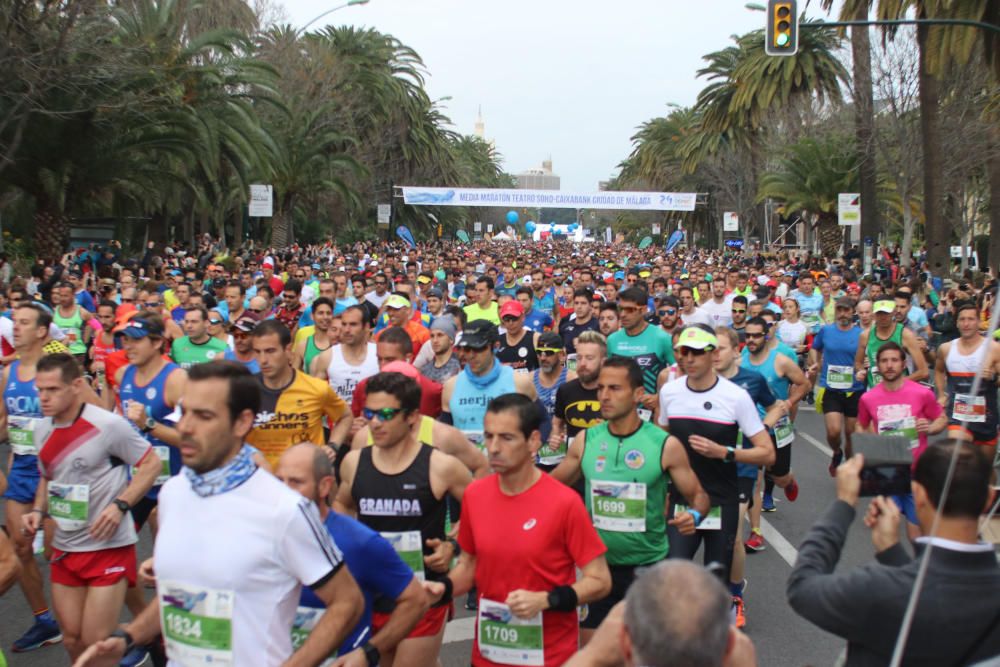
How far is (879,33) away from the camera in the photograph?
24.6 metres

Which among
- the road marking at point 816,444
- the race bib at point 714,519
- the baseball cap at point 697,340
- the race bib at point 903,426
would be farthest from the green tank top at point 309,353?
the road marking at point 816,444

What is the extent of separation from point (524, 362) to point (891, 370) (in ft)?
10.1

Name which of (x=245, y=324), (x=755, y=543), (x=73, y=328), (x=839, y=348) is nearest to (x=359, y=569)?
(x=245, y=324)

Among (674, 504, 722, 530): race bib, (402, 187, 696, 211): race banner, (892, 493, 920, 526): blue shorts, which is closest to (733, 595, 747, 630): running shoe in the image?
(674, 504, 722, 530): race bib

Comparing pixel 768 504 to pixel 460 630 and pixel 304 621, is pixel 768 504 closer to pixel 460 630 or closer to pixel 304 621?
pixel 460 630

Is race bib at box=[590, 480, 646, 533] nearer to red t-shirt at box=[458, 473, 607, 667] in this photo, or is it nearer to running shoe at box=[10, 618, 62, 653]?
red t-shirt at box=[458, 473, 607, 667]

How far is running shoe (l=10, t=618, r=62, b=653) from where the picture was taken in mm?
5918

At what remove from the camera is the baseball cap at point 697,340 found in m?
5.70

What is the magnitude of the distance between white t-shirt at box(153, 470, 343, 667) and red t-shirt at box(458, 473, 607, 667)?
1.09 metres

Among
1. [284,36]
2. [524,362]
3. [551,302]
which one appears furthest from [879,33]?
[284,36]

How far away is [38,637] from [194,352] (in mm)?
3077

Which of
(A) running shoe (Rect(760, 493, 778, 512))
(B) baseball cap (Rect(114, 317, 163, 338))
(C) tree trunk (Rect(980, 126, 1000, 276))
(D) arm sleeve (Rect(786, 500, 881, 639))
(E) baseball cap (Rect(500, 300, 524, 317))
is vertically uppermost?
(C) tree trunk (Rect(980, 126, 1000, 276))

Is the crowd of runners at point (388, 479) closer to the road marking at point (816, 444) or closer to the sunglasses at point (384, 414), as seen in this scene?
the sunglasses at point (384, 414)

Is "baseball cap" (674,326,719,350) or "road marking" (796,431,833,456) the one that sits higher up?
"baseball cap" (674,326,719,350)
